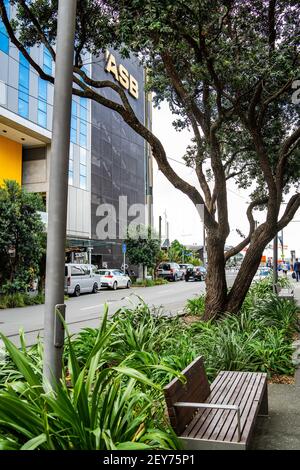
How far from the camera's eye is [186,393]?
3.55 meters

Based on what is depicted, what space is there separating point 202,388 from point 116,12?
24.6 feet

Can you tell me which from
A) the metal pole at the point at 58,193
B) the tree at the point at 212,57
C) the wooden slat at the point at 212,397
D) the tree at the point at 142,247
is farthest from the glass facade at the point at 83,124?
the metal pole at the point at 58,193

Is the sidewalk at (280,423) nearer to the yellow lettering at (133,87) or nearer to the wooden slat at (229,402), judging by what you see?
the wooden slat at (229,402)

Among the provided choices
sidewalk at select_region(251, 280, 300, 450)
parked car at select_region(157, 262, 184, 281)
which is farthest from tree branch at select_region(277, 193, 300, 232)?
parked car at select_region(157, 262, 184, 281)

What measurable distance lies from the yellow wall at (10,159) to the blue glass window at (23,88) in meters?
2.92

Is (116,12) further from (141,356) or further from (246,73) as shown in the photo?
(141,356)

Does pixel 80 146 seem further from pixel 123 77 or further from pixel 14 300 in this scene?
pixel 14 300

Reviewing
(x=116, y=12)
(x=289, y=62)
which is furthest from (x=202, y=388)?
(x=116, y=12)

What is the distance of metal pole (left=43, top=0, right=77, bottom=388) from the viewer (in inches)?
144

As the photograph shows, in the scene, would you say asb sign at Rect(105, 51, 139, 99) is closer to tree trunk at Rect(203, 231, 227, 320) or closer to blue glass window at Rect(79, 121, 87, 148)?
blue glass window at Rect(79, 121, 87, 148)

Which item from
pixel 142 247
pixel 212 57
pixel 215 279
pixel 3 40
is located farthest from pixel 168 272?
pixel 212 57

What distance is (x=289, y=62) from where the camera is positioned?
8336mm

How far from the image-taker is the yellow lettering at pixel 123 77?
44.8 m

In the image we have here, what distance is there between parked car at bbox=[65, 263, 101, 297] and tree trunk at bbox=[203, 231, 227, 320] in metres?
14.3
